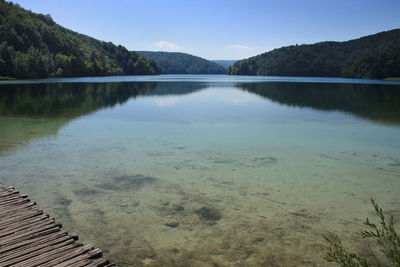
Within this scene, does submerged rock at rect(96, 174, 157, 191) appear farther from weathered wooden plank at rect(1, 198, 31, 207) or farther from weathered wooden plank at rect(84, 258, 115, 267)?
weathered wooden plank at rect(84, 258, 115, 267)

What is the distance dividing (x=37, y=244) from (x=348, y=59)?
617 ft

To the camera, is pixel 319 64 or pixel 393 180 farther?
pixel 319 64

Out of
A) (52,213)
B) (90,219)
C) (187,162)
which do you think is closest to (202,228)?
(90,219)

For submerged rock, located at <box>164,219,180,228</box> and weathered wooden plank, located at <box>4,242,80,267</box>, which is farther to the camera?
submerged rock, located at <box>164,219,180,228</box>

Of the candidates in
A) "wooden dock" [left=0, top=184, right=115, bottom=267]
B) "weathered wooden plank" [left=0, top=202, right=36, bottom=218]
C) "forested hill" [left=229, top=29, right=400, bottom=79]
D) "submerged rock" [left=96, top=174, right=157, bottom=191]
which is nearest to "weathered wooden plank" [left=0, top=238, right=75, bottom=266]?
"wooden dock" [left=0, top=184, right=115, bottom=267]

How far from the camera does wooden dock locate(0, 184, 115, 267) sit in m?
4.09

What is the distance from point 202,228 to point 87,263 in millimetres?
2638

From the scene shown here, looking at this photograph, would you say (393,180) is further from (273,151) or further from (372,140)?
(372,140)

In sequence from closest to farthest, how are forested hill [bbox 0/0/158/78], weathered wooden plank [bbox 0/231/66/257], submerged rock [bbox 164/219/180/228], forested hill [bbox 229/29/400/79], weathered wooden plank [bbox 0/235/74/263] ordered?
weathered wooden plank [bbox 0/235/74/263], weathered wooden plank [bbox 0/231/66/257], submerged rock [bbox 164/219/180/228], forested hill [bbox 0/0/158/78], forested hill [bbox 229/29/400/79]

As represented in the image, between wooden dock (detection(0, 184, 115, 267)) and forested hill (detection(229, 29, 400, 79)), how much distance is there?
133926 mm

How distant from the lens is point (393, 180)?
912 cm

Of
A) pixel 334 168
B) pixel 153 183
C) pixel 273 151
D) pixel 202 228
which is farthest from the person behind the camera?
pixel 273 151

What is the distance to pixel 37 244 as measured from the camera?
4.47 meters

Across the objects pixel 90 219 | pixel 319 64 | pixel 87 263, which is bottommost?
pixel 90 219
